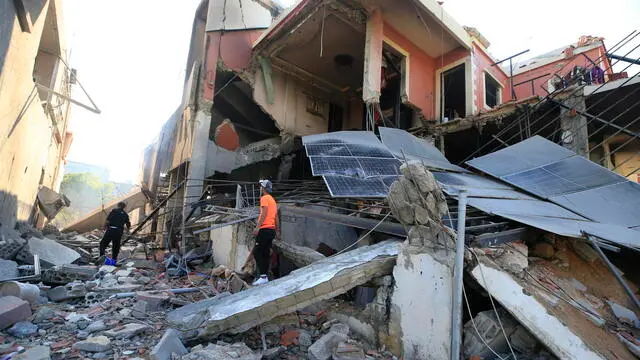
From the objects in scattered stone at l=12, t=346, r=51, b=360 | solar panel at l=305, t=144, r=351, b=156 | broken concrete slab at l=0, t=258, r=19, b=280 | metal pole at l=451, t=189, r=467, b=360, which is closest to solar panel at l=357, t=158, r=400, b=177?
solar panel at l=305, t=144, r=351, b=156

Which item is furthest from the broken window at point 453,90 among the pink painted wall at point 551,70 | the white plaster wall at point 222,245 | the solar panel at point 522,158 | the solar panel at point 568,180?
the white plaster wall at point 222,245

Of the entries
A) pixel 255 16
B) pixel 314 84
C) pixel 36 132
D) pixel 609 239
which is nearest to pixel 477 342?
pixel 609 239

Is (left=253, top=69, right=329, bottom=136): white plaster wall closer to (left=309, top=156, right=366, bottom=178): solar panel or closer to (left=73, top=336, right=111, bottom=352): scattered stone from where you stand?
(left=309, top=156, right=366, bottom=178): solar panel

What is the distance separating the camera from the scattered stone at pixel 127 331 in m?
→ 3.20

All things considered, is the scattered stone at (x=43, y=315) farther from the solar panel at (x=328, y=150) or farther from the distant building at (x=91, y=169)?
the distant building at (x=91, y=169)

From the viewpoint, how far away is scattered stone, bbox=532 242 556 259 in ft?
12.4

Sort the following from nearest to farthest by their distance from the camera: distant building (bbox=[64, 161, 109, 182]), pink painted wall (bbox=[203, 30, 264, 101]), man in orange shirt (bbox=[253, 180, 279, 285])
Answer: man in orange shirt (bbox=[253, 180, 279, 285]), pink painted wall (bbox=[203, 30, 264, 101]), distant building (bbox=[64, 161, 109, 182])

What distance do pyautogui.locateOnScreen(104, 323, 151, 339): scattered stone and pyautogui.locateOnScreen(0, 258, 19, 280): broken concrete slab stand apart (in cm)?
263

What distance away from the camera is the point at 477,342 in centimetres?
287

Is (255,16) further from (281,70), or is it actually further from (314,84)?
(314,84)

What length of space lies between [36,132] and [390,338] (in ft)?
33.3

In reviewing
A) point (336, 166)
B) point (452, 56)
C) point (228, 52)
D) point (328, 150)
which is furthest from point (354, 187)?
point (452, 56)

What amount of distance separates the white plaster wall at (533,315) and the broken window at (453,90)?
8.82 meters

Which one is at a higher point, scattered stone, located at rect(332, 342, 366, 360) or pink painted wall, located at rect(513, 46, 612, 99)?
pink painted wall, located at rect(513, 46, 612, 99)
